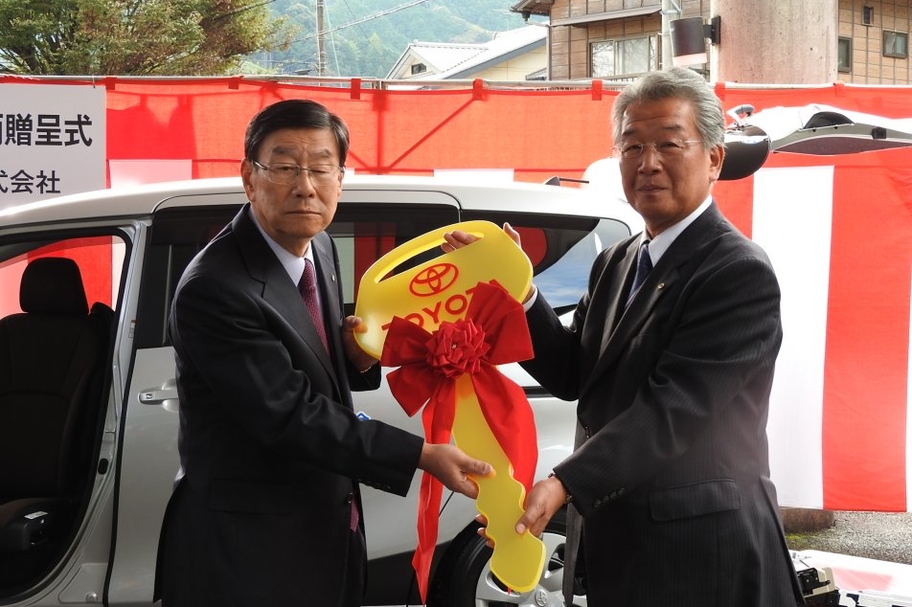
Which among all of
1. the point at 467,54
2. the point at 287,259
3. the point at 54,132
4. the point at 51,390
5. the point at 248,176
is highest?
the point at 467,54

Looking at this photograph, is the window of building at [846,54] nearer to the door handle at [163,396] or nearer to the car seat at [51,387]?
the car seat at [51,387]

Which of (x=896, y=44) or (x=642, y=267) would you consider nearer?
(x=642, y=267)

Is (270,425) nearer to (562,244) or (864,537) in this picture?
(562,244)

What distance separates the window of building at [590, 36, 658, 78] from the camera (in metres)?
20.2

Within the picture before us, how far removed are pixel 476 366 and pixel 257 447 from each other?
481 mm

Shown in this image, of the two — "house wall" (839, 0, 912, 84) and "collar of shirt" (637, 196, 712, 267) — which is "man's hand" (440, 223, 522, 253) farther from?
"house wall" (839, 0, 912, 84)

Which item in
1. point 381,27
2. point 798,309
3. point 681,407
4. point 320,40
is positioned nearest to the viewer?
point 681,407

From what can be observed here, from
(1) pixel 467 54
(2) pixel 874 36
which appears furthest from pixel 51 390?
(1) pixel 467 54

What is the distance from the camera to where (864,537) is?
18.0 ft

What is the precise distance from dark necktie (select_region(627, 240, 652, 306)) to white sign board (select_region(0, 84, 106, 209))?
12.5 ft

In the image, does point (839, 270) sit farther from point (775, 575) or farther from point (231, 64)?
point (231, 64)

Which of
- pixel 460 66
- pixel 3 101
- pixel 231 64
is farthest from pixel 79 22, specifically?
Result: pixel 460 66

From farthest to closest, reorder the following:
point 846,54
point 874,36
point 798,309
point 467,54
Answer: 1. point 467,54
2. point 874,36
3. point 846,54
4. point 798,309

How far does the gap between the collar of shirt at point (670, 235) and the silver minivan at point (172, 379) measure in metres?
1.26
